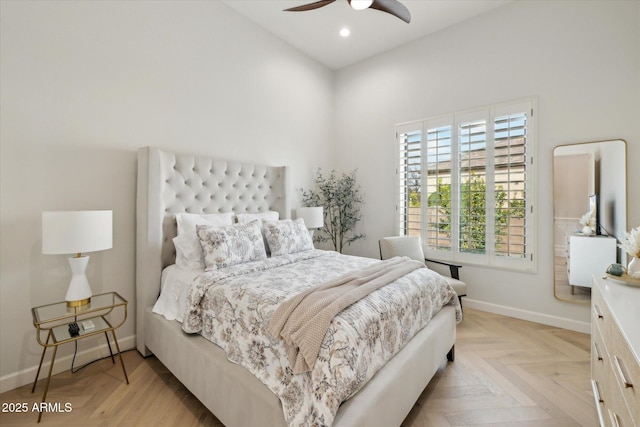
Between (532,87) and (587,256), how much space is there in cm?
182

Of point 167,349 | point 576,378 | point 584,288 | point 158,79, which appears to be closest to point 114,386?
point 167,349

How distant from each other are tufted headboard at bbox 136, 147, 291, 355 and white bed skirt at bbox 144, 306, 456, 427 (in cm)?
45

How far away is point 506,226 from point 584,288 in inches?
35.0

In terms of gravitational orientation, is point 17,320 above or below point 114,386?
above

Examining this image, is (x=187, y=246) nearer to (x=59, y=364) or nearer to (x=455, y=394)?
(x=59, y=364)

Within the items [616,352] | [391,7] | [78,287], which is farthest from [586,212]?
[78,287]

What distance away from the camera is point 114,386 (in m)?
2.09

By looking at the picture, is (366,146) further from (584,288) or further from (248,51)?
(584,288)

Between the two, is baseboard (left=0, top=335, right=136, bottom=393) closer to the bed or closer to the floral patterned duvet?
the bed

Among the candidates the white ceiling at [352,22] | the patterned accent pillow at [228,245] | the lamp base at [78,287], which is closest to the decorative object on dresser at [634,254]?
the patterned accent pillow at [228,245]

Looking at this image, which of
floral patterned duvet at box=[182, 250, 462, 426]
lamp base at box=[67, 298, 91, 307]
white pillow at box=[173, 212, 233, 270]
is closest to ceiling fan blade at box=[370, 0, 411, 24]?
floral patterned duvet at box=[182, 250, 462, 426]

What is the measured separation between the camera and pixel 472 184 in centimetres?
350

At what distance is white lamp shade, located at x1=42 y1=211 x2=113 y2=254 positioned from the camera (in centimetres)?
182

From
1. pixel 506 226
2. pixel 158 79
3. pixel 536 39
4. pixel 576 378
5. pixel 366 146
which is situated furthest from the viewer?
pixel 366 146
